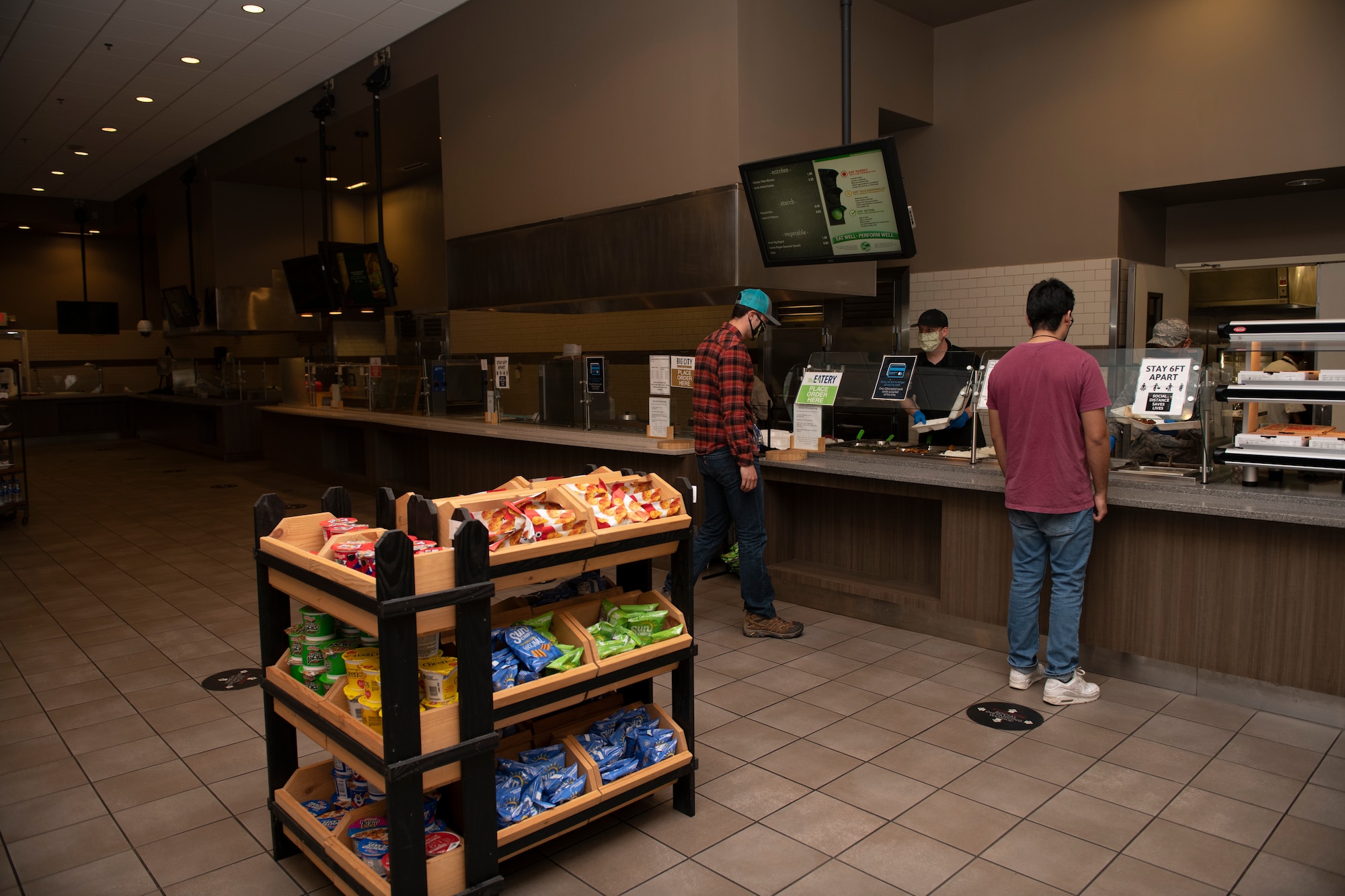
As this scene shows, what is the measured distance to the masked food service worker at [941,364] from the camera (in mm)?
5145

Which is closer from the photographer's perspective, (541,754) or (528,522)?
(528,522)

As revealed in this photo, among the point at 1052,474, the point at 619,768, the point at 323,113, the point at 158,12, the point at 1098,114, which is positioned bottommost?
the point at 619,768

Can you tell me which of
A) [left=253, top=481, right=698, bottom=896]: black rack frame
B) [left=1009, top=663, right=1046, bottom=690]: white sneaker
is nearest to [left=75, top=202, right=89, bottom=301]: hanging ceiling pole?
[left=253, top=481, right=698, bottom=896]: black rack frame

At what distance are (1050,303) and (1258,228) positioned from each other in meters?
4.10

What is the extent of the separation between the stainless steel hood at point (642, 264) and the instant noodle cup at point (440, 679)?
12.9ft

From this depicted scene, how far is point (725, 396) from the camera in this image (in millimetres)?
4434

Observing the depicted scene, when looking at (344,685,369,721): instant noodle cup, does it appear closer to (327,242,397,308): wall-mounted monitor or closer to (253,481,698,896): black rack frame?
(253,481,698,896): black rack frame

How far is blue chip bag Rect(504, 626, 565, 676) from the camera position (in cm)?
244

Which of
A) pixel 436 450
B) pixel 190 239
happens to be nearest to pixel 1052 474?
pixel 436 450

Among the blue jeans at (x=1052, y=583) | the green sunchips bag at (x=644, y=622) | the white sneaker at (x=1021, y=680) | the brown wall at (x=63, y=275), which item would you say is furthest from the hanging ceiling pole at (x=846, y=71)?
the brown wall at (x=63, y=275)

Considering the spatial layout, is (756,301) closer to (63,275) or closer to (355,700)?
(355,700)

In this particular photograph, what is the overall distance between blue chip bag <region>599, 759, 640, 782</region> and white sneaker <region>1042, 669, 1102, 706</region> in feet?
6.36

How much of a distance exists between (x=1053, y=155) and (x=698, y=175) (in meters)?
2.85

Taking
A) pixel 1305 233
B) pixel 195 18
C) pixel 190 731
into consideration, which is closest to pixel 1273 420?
pixel 1305 233
